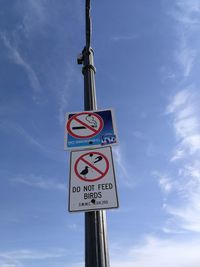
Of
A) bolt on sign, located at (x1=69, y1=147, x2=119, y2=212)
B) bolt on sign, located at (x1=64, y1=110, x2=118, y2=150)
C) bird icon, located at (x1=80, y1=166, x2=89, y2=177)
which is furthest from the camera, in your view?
bolt on sign, located at (x1=64, y1=110, x2=118, y2=150)

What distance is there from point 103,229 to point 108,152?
922 mm

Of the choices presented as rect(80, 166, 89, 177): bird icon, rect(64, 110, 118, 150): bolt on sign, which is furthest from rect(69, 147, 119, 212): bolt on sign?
rect(64, 110, 118, 150): bolt on sign

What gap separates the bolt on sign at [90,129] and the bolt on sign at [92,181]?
16 cm

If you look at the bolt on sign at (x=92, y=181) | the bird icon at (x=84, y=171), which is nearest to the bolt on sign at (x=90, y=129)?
the bolt on sign at (x=92, y=181)

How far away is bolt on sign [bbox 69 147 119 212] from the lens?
343 centimetres

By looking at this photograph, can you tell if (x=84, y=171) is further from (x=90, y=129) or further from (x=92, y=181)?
(x=90, y=129)

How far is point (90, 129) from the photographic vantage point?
4184mm

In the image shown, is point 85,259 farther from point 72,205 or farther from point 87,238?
point 72,205

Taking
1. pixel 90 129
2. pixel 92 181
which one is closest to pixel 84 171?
pixel 92 181

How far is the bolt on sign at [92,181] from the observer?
343cm

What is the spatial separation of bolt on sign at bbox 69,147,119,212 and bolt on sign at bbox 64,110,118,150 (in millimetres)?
159

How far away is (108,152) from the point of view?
385 centimetres

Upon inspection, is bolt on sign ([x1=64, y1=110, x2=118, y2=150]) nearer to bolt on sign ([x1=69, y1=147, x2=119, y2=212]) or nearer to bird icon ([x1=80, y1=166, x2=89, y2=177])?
bolt on sign ([x1=69, y1=147, x2=119, y2=212])

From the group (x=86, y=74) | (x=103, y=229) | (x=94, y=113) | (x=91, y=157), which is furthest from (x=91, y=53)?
(x=103, y=229)
